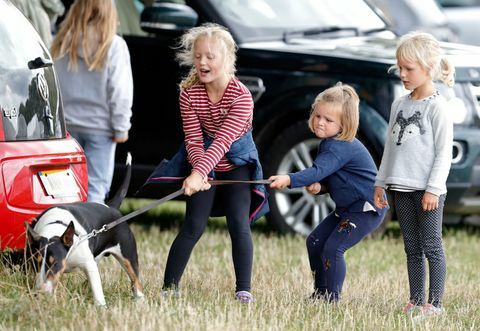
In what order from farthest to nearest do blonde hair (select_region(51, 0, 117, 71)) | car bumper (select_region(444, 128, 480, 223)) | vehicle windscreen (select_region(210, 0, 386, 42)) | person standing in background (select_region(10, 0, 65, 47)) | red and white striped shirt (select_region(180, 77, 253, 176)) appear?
vehicle windscreen (select_region(210, 0, 386, 42)) < car bumper (select_region(444, 128, 480, 223)) < person standing in background (select_region(10, 0, 65, 47)) < blonde hair (select_region(51, 0, 117, 71)) < red and white striped shirt (select_region(180, 77, 253, 176))

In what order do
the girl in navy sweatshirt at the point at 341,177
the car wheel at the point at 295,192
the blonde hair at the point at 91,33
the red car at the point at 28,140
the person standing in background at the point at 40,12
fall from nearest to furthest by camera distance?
the red car at the point at 28,140 → the girl in navy sweatshirt at the point at 341,177 → the blonde hair at the point at 91,33 → the person standing in background at the point at 40,12 → the car wheel at the point at 295,192

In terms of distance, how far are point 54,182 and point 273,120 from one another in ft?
9.92

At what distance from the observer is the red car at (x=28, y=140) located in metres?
5.98

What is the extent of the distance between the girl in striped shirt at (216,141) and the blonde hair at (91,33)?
5.87ft

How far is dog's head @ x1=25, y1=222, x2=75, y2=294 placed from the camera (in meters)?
5.30

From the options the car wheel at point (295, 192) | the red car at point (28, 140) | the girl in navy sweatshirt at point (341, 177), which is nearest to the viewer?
the red car at point (28, 140)

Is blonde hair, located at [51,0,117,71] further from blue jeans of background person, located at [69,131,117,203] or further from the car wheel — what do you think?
the car wheel

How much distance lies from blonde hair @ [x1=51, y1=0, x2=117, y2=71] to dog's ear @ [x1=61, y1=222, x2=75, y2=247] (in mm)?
Result: 2824

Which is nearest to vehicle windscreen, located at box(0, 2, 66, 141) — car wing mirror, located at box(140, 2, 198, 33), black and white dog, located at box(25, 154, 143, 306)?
black and white dog, located at box(25, 154, 143, 306)

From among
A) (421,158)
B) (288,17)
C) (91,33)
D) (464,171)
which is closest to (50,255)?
(421,158)

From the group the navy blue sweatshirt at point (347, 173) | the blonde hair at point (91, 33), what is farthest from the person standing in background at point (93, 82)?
the navy blue sweatshirt at point (347, 173)

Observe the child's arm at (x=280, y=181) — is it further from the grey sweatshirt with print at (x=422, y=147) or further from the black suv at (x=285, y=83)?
the black suv at (x=285, y=83)

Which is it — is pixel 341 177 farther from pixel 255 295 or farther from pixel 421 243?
pixel 255 295

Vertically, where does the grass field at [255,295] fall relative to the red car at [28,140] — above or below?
below
